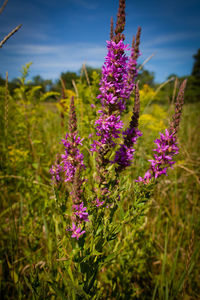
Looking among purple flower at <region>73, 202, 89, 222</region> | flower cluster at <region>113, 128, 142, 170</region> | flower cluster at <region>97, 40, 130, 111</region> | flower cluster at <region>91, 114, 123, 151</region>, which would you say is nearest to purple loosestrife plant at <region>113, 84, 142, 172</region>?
flower cluster at <region>113, 128, 142, 170</region>

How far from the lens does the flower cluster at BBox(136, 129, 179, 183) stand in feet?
4.99

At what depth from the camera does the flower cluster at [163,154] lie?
1521mm

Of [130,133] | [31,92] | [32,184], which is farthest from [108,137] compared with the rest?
[31,92]

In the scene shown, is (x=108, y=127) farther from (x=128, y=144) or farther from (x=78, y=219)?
(x=78, y=219)

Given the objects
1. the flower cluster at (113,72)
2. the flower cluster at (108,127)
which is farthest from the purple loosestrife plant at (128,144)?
the flower cluster at (113,72)

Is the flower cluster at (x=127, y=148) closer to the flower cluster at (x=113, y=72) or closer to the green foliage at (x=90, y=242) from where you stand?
the green foliage at (x=90, y=242)

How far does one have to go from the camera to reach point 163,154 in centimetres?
156

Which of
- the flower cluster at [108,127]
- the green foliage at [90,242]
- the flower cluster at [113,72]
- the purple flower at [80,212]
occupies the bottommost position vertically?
→ the green foliage at [90,242]

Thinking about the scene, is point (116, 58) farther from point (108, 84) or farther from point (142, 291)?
point (142, 291)

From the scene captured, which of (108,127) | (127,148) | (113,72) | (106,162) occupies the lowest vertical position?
(106,162)

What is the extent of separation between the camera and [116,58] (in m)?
1.52

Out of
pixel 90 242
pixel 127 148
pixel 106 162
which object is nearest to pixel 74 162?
pixel 106 162

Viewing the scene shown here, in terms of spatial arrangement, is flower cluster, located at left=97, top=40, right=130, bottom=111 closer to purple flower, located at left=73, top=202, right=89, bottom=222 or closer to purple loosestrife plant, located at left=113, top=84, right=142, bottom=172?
purple loosestrife plant, located at left=113, top=84, right=142, bottom=172

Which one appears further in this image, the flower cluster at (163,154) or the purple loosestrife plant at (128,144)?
the purple loosestrife plant at (128,144)
